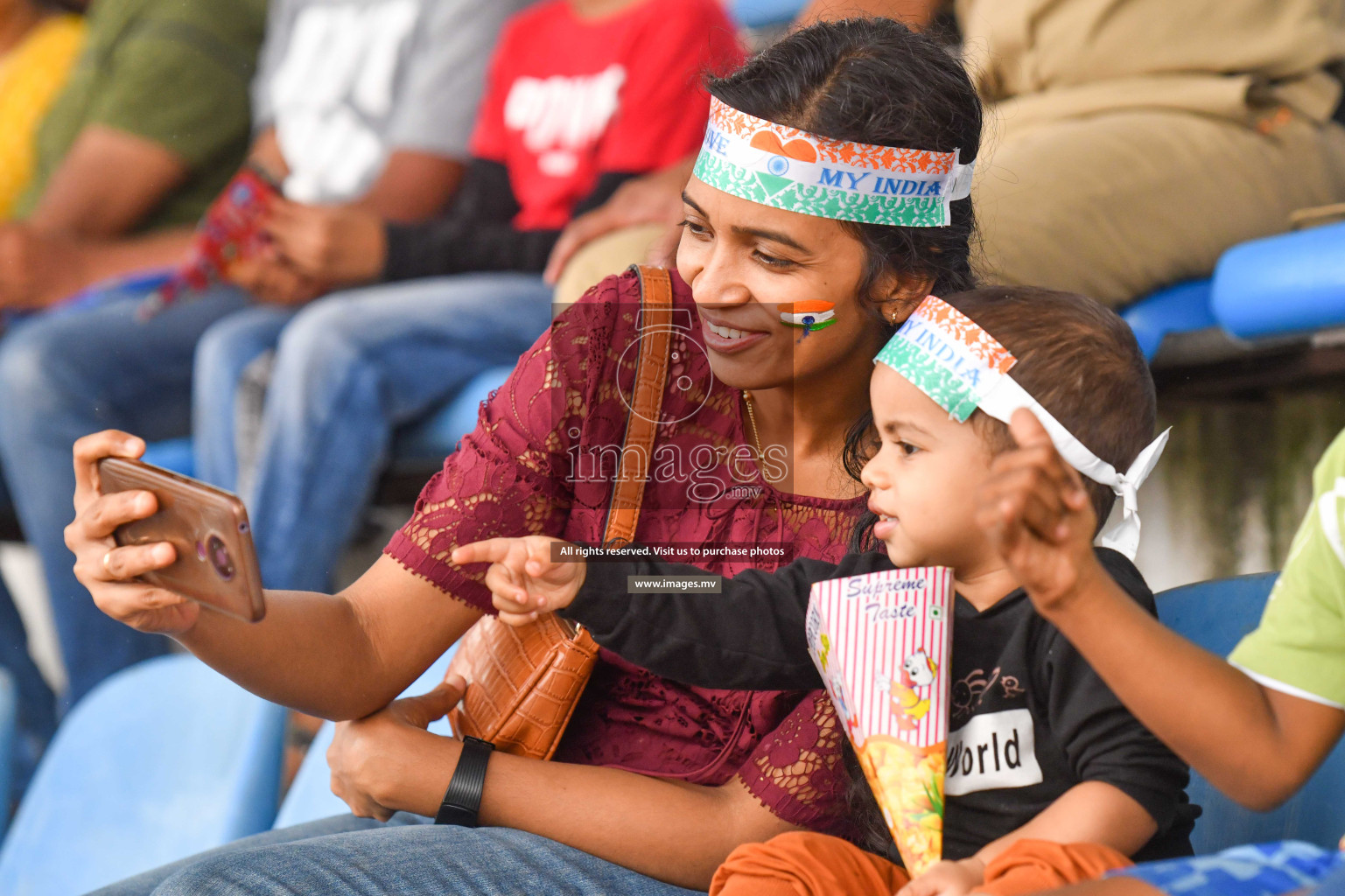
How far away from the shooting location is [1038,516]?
2.52 ft

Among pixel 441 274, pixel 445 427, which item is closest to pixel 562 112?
pixel 441 274

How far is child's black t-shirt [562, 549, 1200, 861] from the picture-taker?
36.5 inches

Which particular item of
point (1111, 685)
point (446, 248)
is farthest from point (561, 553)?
point (446, 248)

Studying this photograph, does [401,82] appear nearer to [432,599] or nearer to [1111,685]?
[432,599]

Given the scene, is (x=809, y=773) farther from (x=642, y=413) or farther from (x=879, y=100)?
(x=879, y=100)

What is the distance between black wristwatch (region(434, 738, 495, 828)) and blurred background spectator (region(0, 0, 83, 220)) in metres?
2.90

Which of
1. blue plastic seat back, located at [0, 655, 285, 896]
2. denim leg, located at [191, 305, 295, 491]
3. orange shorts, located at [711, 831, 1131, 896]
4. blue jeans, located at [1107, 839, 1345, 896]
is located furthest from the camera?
denim leg, located at [191, 305, 295, 491]

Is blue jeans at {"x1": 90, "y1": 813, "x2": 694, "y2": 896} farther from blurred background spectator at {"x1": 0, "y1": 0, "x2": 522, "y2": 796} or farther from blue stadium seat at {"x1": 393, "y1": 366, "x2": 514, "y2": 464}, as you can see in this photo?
blurred background spectator at {"x1": 0, "y1": 0, "x2": 522, "y2": 796}

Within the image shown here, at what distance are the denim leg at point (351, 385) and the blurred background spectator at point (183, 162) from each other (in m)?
0.30

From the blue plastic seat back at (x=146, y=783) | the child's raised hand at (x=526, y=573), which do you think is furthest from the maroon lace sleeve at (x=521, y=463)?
the blue plastic seat back at (x=146, y=783)

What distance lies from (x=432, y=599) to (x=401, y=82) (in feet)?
6.24

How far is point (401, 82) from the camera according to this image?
2.86 metres

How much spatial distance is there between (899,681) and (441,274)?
69.2 inches

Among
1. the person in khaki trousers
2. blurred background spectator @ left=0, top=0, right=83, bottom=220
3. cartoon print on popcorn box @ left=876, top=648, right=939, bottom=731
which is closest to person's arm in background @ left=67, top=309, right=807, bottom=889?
cartoon print on popcorn box @ left=876, top=648, right=939, bottom=731
